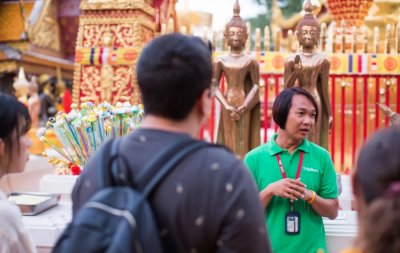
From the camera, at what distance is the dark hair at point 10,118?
1.62 m

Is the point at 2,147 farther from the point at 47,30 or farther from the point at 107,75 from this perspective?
the point at 47,30

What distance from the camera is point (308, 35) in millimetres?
4352

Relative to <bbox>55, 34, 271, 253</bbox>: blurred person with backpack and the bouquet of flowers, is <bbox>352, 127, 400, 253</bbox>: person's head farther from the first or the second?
the bouquet of flowers

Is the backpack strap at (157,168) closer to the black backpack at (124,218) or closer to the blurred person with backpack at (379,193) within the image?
the black backpack at (124,218)

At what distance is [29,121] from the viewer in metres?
1.78

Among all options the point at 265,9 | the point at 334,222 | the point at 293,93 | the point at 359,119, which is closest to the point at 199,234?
the point at 293,93

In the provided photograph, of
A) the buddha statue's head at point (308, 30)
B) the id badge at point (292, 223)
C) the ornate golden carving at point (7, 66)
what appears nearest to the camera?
the id badge at point (292, 223)

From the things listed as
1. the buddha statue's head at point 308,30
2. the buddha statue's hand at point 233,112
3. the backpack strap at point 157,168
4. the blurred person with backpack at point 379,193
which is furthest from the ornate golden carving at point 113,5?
the blurred person with backpack at point 379,193

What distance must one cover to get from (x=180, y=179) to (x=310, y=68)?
3371 mm

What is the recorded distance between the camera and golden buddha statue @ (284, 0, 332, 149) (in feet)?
14.3

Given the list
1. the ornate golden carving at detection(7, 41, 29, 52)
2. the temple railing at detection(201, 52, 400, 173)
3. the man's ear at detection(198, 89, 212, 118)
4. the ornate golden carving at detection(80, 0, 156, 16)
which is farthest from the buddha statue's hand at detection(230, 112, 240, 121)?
the ornate golden carving at detection(7, 41, 29, 52)

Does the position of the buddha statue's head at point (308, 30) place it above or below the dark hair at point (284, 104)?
above

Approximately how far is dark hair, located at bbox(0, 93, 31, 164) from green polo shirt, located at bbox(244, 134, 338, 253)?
1.01 metres

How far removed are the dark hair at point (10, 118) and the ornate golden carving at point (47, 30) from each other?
9.91m
